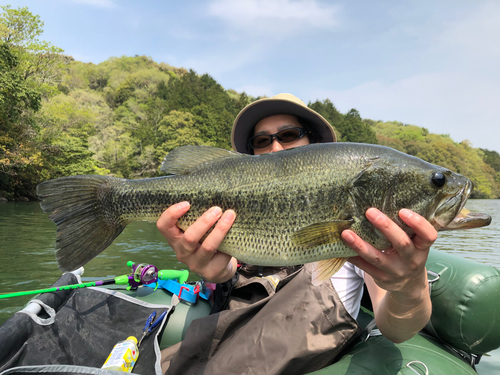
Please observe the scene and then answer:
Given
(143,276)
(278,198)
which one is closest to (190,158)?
(278,198)

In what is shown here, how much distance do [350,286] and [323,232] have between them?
0.86m

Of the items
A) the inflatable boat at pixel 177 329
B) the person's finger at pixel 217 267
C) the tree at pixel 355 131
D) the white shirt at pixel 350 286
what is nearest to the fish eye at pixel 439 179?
the white shirt at pixel 350 286

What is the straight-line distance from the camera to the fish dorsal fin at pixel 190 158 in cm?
240

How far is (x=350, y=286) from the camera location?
2.53 metres

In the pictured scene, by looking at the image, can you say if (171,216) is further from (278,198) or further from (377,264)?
(377,264)

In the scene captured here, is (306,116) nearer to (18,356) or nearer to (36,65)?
(18,356)

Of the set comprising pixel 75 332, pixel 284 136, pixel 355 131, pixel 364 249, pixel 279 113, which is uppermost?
pixel 355 131

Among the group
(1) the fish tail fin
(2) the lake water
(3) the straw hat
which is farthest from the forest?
(2) the lake water

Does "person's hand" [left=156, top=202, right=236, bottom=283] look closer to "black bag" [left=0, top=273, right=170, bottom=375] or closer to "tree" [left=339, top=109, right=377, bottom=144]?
"black bag" [left=0, top=273, right=170, bottom=375]

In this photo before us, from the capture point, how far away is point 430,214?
1944mm

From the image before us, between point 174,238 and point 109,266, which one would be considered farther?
point 109,266

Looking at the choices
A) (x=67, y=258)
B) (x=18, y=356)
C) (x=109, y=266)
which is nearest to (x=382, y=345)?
(x=67, y=258)

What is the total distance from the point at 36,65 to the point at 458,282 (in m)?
36.0

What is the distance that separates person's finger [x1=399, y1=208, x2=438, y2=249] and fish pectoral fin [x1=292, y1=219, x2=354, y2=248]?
33 centimetres
